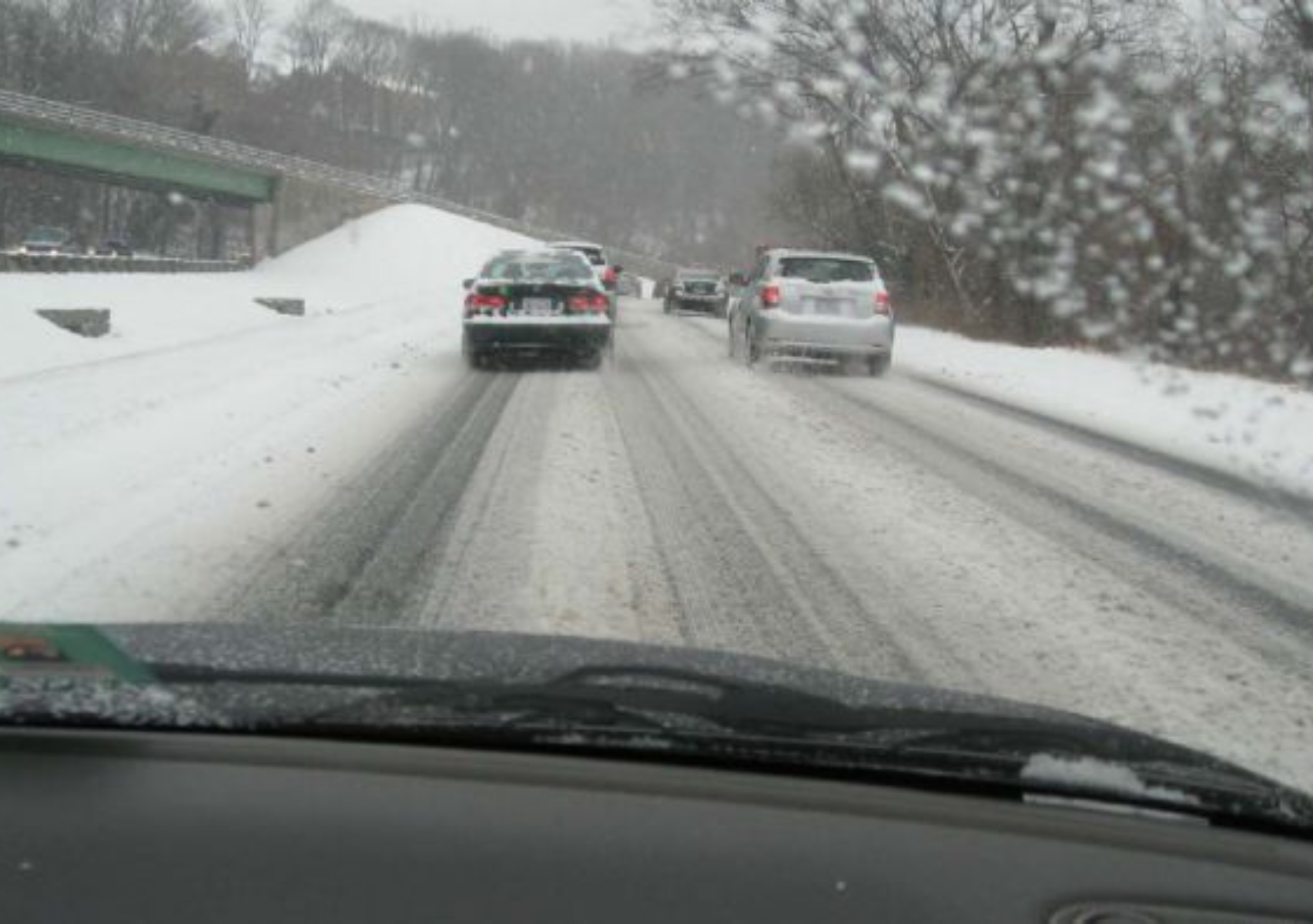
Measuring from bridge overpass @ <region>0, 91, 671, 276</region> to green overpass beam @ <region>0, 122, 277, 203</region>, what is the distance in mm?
39

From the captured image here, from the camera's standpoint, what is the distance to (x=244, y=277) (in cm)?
5275

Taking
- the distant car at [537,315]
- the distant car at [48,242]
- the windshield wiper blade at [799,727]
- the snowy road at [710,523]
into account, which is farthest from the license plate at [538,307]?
A: the distant car at [48,242]

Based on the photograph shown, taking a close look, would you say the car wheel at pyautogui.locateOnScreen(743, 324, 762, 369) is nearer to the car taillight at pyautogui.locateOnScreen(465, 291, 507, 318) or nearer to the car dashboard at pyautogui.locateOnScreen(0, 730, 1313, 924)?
the car taillight at pyautogui.locateOnScreen(465, 291, 507, 318)

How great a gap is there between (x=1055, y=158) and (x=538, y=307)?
13.6m

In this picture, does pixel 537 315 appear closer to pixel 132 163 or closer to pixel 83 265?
pixel 83 265

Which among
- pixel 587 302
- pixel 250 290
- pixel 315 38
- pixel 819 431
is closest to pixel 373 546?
pixel 819 431

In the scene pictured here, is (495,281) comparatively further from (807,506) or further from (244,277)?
(244,277)

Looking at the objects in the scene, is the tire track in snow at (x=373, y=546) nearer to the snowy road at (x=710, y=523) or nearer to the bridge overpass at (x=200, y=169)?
the snowy road at (x=710, y=523)

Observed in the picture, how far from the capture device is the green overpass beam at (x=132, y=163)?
5938 centimetres

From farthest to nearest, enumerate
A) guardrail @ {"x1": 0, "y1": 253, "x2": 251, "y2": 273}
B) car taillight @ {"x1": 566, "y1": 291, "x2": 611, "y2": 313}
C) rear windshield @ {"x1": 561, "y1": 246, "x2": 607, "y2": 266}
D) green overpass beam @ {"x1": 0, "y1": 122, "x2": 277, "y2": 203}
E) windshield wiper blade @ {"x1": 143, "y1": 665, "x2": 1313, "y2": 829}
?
green overpass beam @ {"x1": 0, "y1": 122, "x2": 277, "y2": 203} < rear windshield @ {"x1": 561, "y1": 246, "x2": 607, "y2": 266} < guardrail @ {"x1": 0, "y1": 253, "x2": 251, "y2": 273} < car taillight @ {"x1": 566, "y1": 291, "x2": 611, "y2": 313} < windshield wiper blade @ {"x1": 143, "y1": 665, "x2": 1313, "y2": 829}

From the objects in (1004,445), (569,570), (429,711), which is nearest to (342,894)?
(429,711)

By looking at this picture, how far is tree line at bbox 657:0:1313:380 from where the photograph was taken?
65.1ft

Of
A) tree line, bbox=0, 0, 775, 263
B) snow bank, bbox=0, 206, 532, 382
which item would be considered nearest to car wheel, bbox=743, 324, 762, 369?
snow bank, bbox=0, 206, 532, 382

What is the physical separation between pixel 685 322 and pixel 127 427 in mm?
23621
